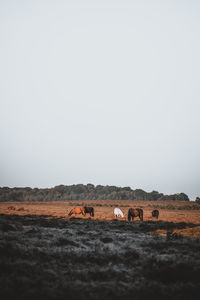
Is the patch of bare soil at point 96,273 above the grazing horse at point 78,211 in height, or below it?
above

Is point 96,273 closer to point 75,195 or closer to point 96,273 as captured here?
point 96,273

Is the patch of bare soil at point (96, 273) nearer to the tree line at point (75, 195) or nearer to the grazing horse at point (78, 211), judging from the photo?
the grazing horse at point (78, 211)

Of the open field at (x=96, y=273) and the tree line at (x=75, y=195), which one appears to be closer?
the open field at (x=96, y=273)

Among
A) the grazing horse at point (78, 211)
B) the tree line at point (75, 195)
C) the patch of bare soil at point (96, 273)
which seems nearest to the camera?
the patch of bare soil at point (96, 273)

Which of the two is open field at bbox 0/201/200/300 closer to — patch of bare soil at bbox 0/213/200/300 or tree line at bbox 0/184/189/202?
patch of bare soil at bbox 0/213/200/300

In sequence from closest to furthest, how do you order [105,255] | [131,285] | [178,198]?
[131,285] → [105,255] → [178,198]

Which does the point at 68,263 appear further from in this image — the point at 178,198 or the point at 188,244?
the point at 178,198

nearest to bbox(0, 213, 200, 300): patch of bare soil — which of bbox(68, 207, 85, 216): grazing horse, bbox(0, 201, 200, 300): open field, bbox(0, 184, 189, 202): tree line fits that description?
bbox(0, 201, 200, 300): open field

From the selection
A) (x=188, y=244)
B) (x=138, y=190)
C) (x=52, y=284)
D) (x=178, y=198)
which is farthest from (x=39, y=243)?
(x=138, y=190)

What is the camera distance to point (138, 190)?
12706cm

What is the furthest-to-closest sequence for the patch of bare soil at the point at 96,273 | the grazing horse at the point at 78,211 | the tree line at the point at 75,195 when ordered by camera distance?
the tree line at the point at 75,195
the grazing horse at the point at 78,211
the patch of bare soil at the point at 96,273

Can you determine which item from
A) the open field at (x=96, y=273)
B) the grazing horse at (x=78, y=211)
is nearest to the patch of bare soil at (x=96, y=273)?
the open field at (x=96, y=273)

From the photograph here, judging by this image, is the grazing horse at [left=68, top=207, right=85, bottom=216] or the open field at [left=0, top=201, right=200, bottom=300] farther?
the grazing horse at [left=68, top=207, right=85, bottom=216]

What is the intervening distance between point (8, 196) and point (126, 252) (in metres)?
118
